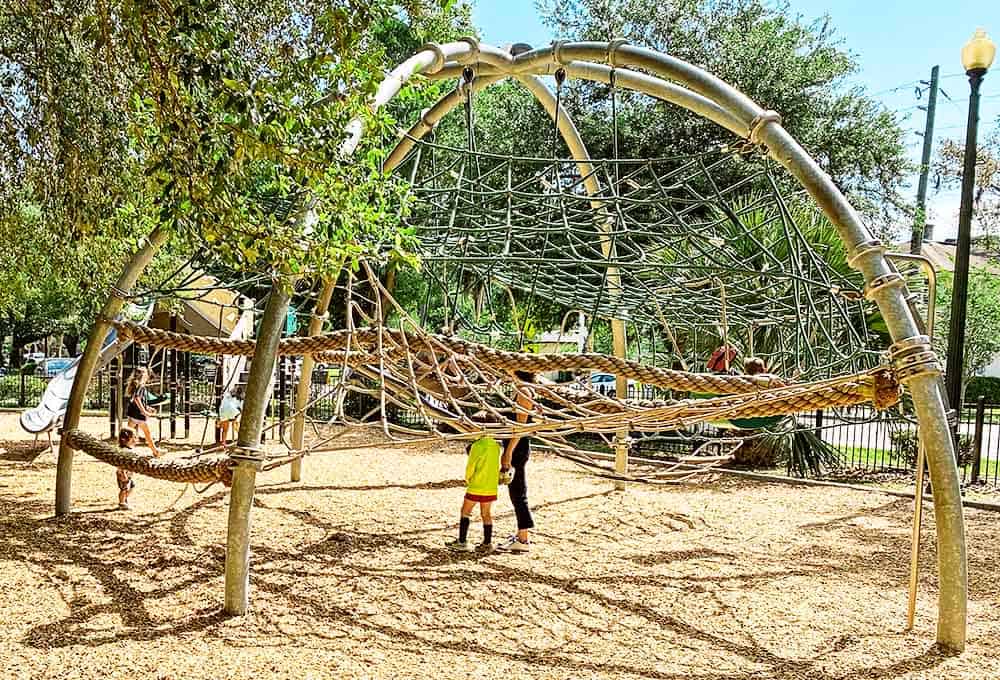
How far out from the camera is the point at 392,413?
18.2 meters

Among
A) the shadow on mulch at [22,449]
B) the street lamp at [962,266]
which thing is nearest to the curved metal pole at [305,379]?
the shadow on mulch at [22,449]

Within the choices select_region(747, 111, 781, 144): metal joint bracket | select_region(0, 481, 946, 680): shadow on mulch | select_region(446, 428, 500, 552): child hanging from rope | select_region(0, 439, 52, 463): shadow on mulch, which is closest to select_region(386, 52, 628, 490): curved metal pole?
select_region(446, 428, 500, 552): child hanging from rope

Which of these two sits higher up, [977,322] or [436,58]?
[436,58]

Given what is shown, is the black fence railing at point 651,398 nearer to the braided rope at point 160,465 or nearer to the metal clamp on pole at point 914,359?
the braided rope at point 160,465

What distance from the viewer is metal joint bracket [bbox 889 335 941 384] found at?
4.16 meters

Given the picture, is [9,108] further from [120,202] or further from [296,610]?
[296,610]

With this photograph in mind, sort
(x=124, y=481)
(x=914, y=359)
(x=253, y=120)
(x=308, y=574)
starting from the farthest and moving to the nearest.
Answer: (x=124, y=481)
(x=308, y=574)
(x=914, y=359)
(x=253, y=120)

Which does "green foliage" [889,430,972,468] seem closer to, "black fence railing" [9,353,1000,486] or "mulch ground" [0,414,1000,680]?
"black fence railing" [9,353,1000,486]

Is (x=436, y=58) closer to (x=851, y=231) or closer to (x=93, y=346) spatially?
(x=851, y=231)

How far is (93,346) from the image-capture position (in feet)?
21.8

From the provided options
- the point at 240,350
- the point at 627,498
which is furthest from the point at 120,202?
the point at 627,498

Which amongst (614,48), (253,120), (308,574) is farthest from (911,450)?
(253,120)

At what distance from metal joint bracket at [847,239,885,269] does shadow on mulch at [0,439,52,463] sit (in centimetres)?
961

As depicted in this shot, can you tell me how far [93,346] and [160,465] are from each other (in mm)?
1803
